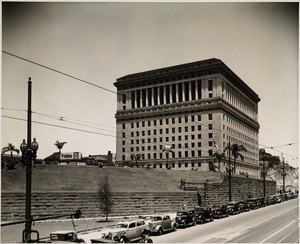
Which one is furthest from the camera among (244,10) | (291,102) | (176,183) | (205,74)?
(205,74)

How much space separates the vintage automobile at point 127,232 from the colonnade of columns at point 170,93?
81.8 m

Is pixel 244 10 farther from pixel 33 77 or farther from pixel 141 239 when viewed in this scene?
pixel 141 239

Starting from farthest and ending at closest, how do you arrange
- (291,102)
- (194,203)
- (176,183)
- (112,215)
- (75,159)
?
(75,159) → (176,183) → (194,203) → (112,215) → (291,102)

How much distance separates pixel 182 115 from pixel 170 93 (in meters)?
7.10

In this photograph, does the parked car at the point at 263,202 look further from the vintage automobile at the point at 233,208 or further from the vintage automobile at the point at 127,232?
the vintage automobile at the point at 127,232

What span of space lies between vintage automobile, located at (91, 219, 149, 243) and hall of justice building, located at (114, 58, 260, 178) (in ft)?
240

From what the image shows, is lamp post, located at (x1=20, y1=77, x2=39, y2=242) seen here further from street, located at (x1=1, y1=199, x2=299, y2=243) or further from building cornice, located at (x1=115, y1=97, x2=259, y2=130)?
building cornice, located at (x1=115, y1=97, x2=259, y2=130)

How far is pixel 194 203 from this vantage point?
5138 cm

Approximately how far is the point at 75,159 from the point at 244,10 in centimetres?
6183

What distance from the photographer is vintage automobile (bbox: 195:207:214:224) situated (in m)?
35.8

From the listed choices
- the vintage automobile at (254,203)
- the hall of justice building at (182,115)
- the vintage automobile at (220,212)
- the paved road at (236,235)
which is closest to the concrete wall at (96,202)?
the vintage automobile at (254,203)

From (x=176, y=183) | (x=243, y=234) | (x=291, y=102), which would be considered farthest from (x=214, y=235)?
(x=176, y=183)

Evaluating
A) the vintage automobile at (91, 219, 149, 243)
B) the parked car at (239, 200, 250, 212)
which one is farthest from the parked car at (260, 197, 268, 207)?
the vintage automobile at (91, 219, 149, 243)

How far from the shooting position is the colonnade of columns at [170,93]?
345 feet
